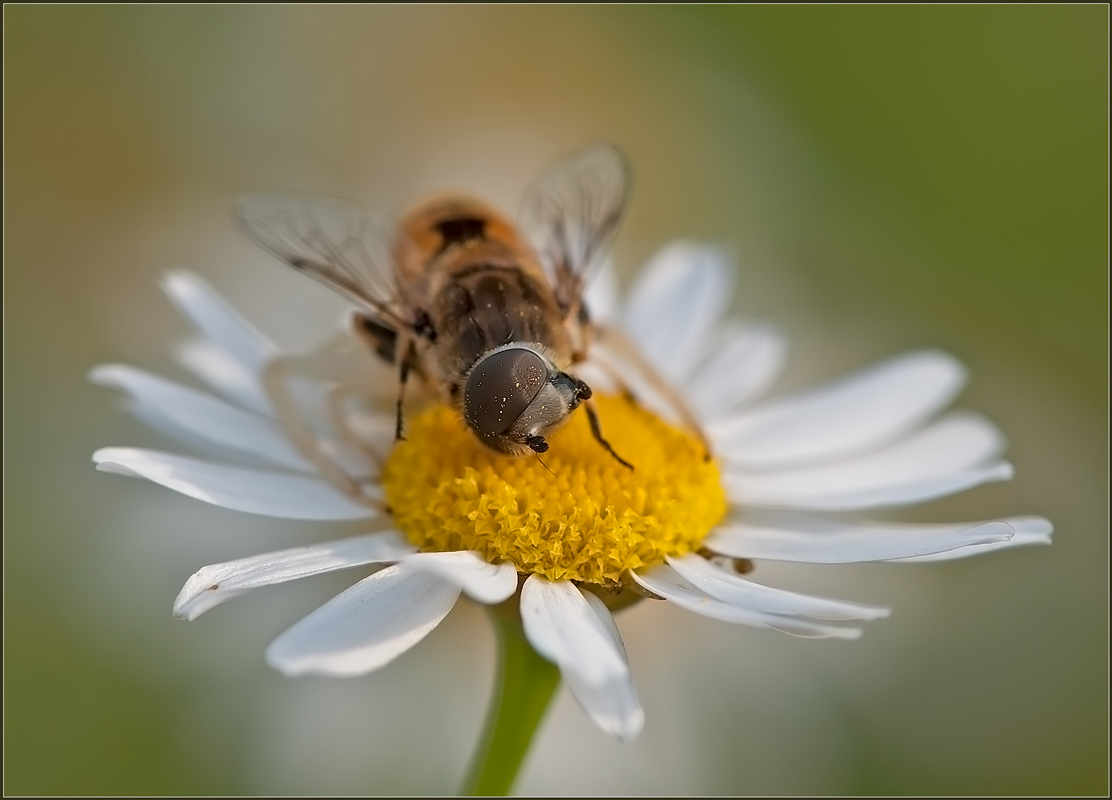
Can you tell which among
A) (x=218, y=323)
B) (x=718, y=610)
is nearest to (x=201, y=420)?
(x=218, y=323)

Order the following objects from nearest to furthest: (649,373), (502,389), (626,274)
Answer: (502,389) < (649,373) < (626,274)

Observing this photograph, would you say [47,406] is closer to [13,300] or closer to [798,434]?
[13,300]

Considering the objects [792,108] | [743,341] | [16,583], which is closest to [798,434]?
[743,341]

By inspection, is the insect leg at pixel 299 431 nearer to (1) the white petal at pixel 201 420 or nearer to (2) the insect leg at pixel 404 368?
(1) the white petal at pixel 201 420

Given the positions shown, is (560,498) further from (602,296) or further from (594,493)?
(602,296)

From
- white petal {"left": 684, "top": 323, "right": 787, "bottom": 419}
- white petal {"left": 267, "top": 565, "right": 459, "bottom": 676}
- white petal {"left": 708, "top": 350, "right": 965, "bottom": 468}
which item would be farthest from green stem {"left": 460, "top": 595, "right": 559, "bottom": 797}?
white petal {"left": 684, "top": 323, "right": 787, "bottom": 419}

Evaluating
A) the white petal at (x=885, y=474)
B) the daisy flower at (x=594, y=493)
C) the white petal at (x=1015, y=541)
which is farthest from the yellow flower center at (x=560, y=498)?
the white petal at (x=1015, y=541)
